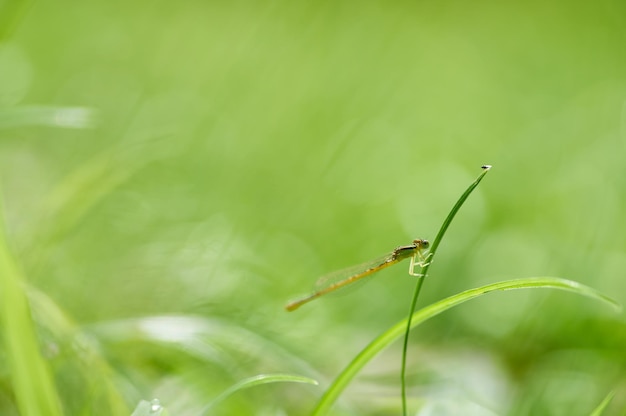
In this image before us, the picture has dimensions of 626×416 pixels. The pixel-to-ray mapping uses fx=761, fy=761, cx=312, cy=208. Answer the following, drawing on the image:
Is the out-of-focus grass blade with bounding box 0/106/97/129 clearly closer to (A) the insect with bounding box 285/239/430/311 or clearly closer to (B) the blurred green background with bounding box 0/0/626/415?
A: (B) the blurred green background with bounding box 0/0/626/415

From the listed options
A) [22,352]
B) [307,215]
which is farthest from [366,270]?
[307,215]

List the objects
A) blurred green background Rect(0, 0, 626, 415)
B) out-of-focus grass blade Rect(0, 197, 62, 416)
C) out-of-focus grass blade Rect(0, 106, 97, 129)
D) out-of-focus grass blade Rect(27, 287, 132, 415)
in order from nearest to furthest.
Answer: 1. out-of-focus grass blade Rect(0, 197, 62, 416)
2. out-of-focus grass blade Rect(27, 287, 132, 415)
3. out-of-focus grass blade Rect(0, 106, 97, 129)
4. blurred green background Rect(0, 0, 626, 415)

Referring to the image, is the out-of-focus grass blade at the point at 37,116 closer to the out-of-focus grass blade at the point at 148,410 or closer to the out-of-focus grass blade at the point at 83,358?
the out-of-focus grass blade at the point at 83,358

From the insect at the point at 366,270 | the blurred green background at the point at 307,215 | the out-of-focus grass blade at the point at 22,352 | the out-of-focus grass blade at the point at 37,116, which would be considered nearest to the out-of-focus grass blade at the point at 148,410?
the out-of-focus grass blade at the point at 22,352

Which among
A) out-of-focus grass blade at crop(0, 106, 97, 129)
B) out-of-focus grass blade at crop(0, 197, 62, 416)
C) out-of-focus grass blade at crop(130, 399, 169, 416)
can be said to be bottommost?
out-of-focus grass blade at crop(130, 399, 169, 416)

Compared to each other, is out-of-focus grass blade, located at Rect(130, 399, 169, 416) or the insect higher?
the insect

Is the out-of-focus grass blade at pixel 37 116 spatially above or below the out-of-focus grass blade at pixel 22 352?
above

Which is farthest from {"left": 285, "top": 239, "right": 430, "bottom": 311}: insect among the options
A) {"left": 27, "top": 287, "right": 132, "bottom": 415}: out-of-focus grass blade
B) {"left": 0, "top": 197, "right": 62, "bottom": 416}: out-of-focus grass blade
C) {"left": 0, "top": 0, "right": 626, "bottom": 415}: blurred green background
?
{"left": 0, "top": 197, "right": 62, "bottom": 416}: out-of-focus grass blade
